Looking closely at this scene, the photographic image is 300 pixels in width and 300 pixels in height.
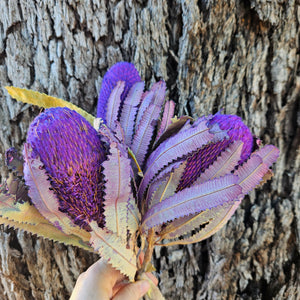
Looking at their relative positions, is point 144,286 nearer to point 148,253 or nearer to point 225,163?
point 148,253

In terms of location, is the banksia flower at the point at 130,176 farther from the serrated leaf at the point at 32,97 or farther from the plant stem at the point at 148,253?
the serrated leaf at the point at 32,97

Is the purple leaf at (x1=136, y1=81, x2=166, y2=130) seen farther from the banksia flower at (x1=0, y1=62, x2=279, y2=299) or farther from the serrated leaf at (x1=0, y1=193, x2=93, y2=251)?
the serrated leaf at (x1=0, y1=193, x2=93, y2=251)

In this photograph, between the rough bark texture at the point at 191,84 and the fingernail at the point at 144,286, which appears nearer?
the fingernail at the point at 144,286

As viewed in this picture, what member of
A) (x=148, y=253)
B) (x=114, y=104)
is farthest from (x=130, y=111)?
(x=148, y=253)

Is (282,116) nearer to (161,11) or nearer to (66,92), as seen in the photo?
→ (161,11)

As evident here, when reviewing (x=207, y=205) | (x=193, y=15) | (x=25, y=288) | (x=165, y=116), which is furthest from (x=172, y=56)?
(x=25, y=288)

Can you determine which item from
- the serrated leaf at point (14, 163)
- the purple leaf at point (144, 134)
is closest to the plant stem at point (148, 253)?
the purple leaf at point (144, 134)
